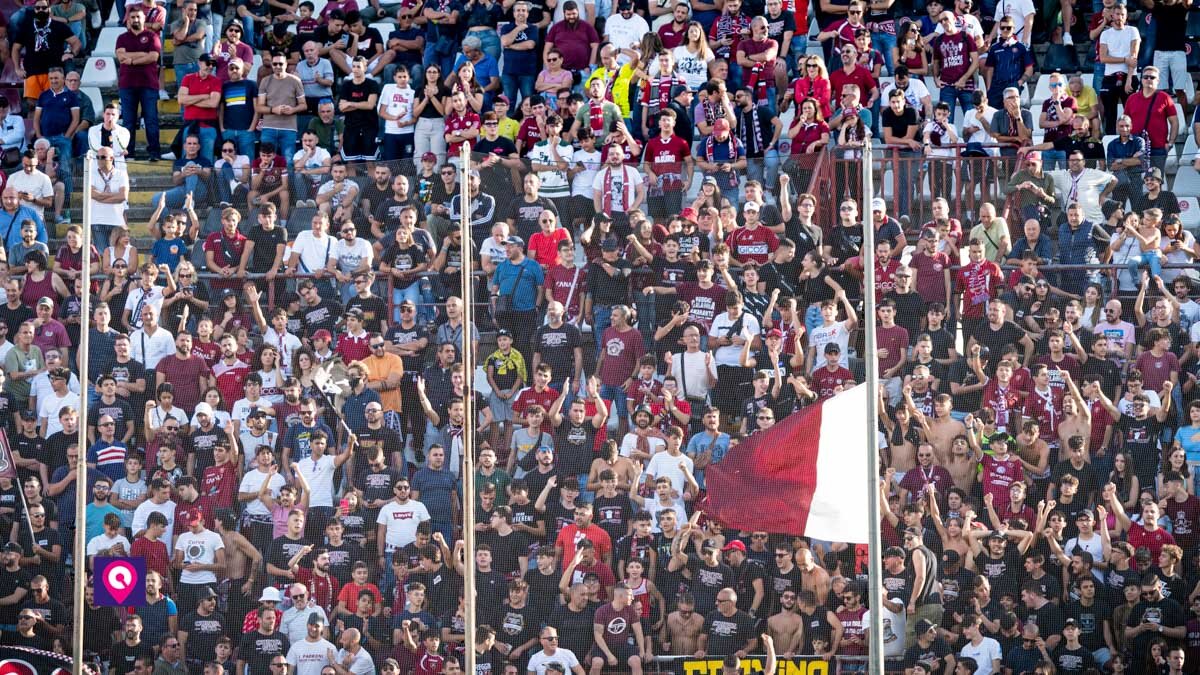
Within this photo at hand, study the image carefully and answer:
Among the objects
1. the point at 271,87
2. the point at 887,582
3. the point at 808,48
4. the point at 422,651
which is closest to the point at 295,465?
the point at 422,651

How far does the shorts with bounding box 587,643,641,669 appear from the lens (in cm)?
1152

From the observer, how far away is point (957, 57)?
683 inches

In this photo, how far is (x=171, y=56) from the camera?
19.1 metres

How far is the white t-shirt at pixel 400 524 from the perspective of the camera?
A: 456 inches

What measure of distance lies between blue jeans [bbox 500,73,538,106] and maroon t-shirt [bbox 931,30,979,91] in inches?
149

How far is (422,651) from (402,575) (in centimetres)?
48

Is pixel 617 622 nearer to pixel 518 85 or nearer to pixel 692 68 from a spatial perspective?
pixel 692 68

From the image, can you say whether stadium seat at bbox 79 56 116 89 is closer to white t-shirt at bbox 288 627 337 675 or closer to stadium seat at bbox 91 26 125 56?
stadium seat at bbox 91 26 125 56

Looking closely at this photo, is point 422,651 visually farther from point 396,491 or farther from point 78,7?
point 78,7

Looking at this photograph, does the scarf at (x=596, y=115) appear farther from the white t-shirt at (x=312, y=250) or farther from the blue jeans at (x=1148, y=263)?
the blue jeans at (x=1148, y=263)

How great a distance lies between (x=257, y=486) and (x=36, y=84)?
826cm

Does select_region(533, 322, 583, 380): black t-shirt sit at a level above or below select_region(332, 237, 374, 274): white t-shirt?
below

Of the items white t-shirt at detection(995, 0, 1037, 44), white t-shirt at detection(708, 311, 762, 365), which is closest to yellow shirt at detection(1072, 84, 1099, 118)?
white t-shirt at detection(995, 0, 1037, 44)

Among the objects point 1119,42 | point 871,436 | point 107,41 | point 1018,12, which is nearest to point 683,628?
point 871,436
